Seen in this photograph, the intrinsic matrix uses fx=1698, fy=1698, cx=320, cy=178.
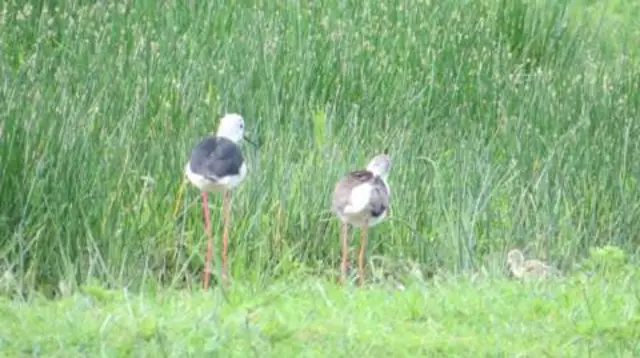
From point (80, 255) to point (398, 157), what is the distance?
2.20 metres

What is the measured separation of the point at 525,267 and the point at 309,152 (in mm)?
1590

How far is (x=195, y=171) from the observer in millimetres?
7273

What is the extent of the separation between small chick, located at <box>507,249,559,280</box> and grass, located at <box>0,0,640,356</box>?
11cm

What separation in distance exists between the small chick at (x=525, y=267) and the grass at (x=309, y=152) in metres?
0.11

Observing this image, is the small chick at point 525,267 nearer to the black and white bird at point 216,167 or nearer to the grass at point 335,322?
the grass at point 335,322

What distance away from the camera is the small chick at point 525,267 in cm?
796

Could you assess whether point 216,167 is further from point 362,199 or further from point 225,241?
point 362,199

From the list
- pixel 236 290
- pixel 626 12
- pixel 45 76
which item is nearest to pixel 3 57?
pixel 45 76

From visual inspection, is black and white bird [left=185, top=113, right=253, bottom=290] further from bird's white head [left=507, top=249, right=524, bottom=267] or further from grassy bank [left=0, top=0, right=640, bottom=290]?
bird's white head [left=507, top=249, right=524, bottom=267]

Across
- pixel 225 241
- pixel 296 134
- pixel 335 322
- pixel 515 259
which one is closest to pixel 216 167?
pixel 225 241

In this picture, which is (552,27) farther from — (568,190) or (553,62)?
(568,190)

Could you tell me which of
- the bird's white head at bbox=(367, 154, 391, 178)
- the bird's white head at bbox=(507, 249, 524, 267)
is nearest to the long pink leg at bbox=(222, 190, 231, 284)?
the bird's white head at bbox=(367, 154, 391, 178)

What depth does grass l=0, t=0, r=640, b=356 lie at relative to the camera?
6.98 metres

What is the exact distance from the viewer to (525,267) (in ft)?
26.6
